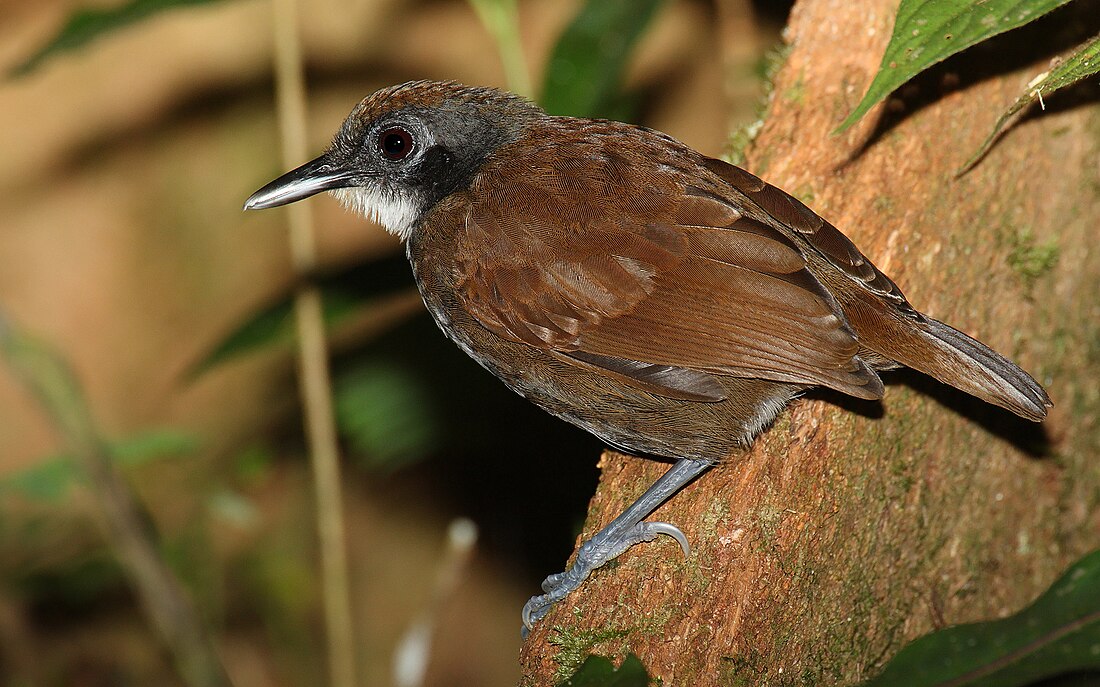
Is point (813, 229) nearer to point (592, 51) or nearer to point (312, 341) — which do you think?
point (592, 51)

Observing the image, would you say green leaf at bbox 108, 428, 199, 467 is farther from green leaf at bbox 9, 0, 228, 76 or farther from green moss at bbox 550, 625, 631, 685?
green moss at bbox 550, 625, 631, 685

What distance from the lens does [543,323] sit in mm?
2645

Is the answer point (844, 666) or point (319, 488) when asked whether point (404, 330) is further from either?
point (844, 666)

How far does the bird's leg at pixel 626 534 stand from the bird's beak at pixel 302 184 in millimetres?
1351

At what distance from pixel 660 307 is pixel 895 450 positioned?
740mm

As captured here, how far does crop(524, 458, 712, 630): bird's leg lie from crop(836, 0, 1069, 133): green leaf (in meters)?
1.10

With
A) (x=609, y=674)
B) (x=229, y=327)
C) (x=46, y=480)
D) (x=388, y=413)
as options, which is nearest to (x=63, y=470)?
(x=46, y=480)

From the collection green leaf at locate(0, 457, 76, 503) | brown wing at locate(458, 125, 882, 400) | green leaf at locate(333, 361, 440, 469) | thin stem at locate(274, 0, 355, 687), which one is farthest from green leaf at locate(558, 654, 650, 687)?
green leaf at locate(0, 457, 76, 503)

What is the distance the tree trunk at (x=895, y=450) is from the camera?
92.9 inches

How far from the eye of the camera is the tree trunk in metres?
2.36

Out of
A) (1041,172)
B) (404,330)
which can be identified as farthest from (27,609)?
(1041,172)

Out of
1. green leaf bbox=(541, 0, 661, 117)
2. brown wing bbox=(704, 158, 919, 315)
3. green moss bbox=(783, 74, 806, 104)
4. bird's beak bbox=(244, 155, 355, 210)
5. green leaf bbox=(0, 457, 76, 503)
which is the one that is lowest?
brown wing bbox=(704, 158, 919, 315)

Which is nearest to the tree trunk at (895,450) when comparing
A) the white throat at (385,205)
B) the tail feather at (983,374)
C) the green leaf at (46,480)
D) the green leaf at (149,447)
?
the tail feather at (983,374)

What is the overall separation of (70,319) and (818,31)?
373 centimetres
